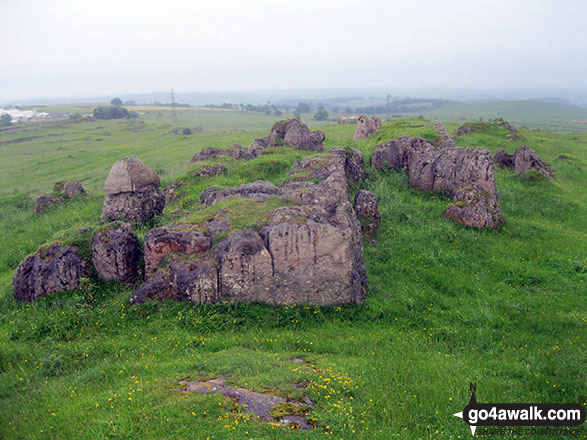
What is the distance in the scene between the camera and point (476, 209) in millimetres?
26031

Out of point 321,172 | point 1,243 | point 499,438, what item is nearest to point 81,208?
point 1,243

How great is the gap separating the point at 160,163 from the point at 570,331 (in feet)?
187

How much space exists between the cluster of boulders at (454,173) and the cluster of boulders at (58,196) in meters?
30.9

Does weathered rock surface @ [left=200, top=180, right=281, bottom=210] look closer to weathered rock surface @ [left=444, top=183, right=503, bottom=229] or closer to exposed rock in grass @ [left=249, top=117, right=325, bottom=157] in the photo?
weathered rock surface @ [left=444, top=183, right=503, bottom=229]

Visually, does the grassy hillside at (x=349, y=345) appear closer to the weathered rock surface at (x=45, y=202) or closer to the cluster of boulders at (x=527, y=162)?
the weathered rock surface at (x=45, y=202)

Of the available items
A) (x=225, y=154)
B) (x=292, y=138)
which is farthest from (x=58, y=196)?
(x=292, y=138)

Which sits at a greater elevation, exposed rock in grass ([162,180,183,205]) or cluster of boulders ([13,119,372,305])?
exposed rock in grass ([162,180,183,205])

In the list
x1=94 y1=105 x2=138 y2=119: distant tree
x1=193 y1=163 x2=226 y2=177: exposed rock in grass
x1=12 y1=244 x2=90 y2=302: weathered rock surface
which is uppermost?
x1=94 y1=105 x2=138 y2=119: distant tree

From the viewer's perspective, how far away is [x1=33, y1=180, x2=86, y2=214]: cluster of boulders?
3322 centimetres

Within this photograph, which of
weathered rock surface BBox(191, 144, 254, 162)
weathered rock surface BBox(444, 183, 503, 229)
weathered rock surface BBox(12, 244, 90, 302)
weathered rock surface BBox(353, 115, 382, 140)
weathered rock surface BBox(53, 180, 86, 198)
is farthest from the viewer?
weathered rock surface BBox(353, 115, 382, 140)

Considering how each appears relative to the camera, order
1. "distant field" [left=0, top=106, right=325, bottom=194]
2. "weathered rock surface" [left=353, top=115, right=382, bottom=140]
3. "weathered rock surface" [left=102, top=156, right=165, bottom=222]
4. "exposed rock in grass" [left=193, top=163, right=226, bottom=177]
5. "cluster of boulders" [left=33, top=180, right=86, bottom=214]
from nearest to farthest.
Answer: "weathered rock surface" [left=102, top=156, right=165, bottom=222] → "cluster of boulders" [left=33, top=180, right=86, bottom=214] → "exposed rock in grass" [left=193, top=163, right=226, bottom=177] → "distant field" [left=0, top=106, right=325, bottom=194] → "weathered rock surface" [left=353, top=115, right=382, bottom=140]

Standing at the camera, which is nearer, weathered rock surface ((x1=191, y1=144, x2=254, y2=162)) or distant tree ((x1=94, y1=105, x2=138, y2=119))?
weathered rock surface ((x1=191, y1=144, x2=254, y2=162))

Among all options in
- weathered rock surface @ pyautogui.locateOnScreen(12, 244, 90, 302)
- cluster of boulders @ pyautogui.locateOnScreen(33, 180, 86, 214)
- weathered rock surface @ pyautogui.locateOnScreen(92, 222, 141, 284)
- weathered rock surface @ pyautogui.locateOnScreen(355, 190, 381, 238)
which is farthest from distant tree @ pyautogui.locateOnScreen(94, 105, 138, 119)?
weathered rock surface @ pyautogui.locateOnScreen(355, 190, 381, 238)

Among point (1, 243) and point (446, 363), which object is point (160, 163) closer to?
point (1, 243)
